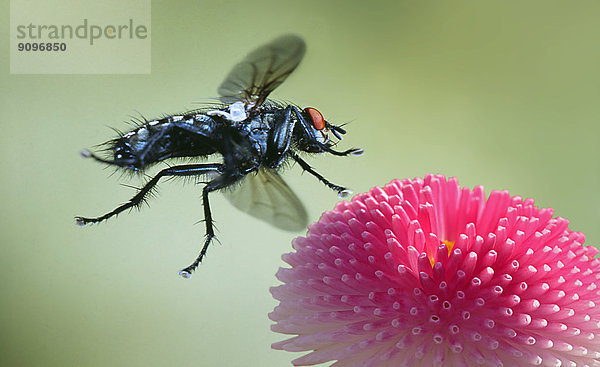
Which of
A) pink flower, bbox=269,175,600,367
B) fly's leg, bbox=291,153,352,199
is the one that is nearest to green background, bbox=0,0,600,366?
fly's leg, bbox=291,153,352,199

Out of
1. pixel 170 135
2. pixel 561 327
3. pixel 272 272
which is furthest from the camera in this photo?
pixel 272 272

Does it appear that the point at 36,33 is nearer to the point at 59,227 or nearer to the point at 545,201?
the point at 59,227

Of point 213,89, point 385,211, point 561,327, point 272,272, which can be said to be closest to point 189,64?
point 213,89

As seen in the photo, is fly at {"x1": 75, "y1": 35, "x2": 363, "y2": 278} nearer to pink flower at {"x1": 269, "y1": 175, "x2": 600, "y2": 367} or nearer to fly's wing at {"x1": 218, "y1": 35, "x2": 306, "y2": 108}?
fly's wing at {"x1": 218, "y1": 35, "x2": 306, "y2": 108}

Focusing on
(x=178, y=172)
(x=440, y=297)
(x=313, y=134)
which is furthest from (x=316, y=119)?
(x=440, y=297)

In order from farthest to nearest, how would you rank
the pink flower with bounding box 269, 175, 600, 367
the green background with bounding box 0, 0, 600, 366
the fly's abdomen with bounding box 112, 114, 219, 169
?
the green background with bounding box 0, 0, 600, 366 < the fly's abdomen with bounding box 112, 114, 219, 169 < the pink flower with bounding box 269, 175, 600, 367
